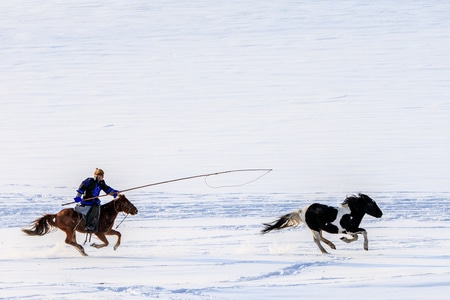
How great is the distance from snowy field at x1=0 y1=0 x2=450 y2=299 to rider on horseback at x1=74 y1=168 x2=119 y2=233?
0.43 meters

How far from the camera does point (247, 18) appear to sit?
43875 mm

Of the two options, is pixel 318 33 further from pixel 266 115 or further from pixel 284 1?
pixel 266 115

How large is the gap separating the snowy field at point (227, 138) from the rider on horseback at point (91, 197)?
43 cm

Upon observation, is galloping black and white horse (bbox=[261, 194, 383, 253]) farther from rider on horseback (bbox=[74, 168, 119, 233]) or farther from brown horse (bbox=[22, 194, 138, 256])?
rider on horseback (bbox=[74, 168, 119, 233])

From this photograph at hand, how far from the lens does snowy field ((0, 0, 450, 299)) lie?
382 inches

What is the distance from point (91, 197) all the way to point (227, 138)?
13.6 meters

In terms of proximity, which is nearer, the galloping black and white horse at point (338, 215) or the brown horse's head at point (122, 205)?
the galloping black and white horse at point (338, 215)

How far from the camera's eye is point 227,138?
2459 cm

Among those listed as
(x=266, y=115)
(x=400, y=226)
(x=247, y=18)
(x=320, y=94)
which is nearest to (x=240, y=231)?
(x=400, y=226)

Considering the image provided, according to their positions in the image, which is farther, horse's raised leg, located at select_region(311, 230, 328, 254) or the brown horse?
the brown horse

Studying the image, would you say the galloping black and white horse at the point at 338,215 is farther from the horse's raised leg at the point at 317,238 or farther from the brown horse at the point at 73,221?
the brown horse at the point at 73,221

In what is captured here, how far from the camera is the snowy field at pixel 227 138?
971 cm

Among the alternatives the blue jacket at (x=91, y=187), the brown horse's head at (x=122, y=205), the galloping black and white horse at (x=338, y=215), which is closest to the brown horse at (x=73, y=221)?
the brown horse's head at (x=122, y=205)

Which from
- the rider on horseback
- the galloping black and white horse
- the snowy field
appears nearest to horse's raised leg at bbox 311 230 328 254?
the galloping black and white horse
